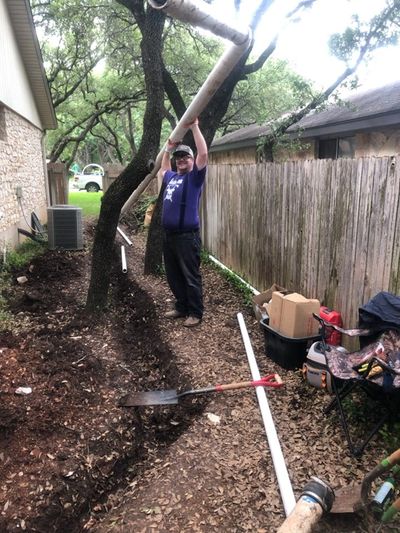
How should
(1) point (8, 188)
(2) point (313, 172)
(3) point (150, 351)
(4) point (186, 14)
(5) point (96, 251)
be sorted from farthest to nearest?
(1) point (8, 188), (5) point (96, 251), (3) point (150, 351), (2) point (313, 172), (4) point (186, 14)

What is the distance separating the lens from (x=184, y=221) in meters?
4.80

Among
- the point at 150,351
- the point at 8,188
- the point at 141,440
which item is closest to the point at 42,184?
the point at 8,188

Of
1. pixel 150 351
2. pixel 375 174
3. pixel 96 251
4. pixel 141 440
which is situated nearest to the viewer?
pixel 141 440

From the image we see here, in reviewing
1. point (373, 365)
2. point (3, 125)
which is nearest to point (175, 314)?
point (373, 365)

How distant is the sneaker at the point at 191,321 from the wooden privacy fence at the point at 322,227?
1.25 meters

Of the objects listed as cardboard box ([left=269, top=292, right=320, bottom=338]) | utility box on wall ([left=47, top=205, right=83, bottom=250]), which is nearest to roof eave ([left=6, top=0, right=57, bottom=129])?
utility box on wall ([left=47, top=205, right=83, bottom=250])

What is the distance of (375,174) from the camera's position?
11.9ft

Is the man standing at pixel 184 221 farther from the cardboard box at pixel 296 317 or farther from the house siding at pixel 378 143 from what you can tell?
the house siding at pixel 378 143

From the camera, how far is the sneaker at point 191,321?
5105mm

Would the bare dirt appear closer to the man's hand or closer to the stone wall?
the man's hand

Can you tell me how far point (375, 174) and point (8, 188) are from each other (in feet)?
24.0

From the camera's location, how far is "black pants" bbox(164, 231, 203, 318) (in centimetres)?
491

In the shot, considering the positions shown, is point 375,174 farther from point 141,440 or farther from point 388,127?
point 388,127

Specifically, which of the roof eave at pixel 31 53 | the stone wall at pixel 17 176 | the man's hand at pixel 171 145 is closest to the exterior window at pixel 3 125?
the stone wall at pixel 17 176
